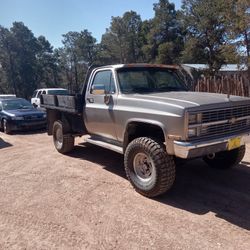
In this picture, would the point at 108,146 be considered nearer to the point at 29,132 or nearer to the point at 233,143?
the point at 233,143

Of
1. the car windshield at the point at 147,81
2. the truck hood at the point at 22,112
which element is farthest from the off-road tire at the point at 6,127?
the car windshield at the point at 147,81

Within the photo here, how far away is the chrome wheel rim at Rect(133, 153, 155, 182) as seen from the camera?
494 centimetres

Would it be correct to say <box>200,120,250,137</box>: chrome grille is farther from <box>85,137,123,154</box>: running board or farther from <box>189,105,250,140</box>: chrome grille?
<box>85,137,123,154</box>: running board

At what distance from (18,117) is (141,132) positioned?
8.34m

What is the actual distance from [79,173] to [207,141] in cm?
290

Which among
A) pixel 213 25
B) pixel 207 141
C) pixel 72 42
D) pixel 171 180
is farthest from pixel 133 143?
pixel 72 42

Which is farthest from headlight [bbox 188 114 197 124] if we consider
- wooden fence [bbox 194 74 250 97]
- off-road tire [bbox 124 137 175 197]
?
wooden fence [bbox 194 74 250 97]

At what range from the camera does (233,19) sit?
19.1 metres

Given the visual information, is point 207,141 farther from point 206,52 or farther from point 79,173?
point 206,52

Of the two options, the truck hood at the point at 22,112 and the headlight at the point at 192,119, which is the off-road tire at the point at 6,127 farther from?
the headlight at the point at 192,119

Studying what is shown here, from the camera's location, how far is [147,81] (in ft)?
19.4

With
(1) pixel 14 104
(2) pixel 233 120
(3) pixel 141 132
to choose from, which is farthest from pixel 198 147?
(1) pixel 14 104

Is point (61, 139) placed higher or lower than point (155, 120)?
lower

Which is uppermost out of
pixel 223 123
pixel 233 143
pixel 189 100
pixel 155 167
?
pixel 189 100
